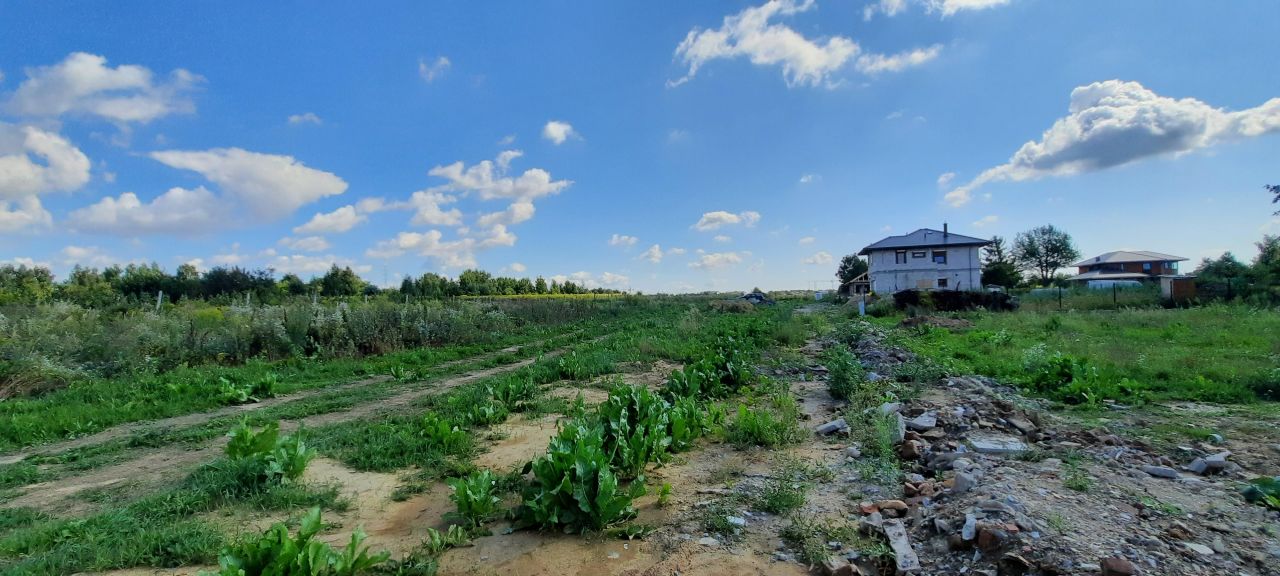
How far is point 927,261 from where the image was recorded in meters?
38.8

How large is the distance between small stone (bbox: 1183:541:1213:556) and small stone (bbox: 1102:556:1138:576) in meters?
0.67

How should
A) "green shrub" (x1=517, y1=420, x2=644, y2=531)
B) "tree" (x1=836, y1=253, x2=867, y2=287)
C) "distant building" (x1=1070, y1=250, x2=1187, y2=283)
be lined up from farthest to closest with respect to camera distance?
"tree" (x1=836, y1=253, x2=867, y2=287), "distant building" (x1=1070, y1=250, x2=1187, y2=283), "green shrub" (x1=517, y1=420, x2=644, y2=531)

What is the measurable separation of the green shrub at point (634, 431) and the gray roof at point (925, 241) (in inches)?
1530

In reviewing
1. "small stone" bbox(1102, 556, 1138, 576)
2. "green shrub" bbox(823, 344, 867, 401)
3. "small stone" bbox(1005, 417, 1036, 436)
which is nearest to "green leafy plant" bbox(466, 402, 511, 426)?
"green shrub" bbox(823, 344, 867, 401)

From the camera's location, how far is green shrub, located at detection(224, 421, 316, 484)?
4199 millimetres

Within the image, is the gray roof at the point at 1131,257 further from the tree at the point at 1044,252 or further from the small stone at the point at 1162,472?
the small stone at the point at 1162,472

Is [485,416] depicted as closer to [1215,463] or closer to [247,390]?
[247,390]

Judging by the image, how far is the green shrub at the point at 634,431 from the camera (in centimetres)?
441

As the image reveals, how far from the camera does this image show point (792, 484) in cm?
417

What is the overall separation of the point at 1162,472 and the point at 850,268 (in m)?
74.1

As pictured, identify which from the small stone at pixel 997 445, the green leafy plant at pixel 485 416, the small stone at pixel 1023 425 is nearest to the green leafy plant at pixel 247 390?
the green leafy plant at pixel 485 416

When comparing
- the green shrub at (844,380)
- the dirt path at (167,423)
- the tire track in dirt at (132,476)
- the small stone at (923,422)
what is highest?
the green shrub at (844,380)

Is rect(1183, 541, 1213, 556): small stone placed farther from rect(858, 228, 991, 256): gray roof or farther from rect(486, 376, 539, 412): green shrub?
rect(858, 228, 991, 256): gray roof

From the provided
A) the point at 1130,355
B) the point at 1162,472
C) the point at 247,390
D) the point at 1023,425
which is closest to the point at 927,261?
the point at 1130,355
